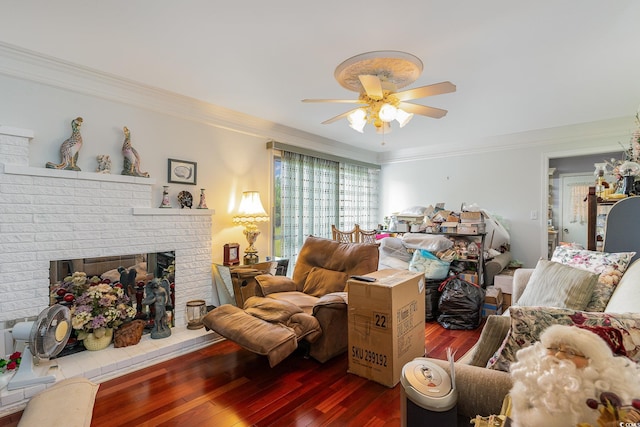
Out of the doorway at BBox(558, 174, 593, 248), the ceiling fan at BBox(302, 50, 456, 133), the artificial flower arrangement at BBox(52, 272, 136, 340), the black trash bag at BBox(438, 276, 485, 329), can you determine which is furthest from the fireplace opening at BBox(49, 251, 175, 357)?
the doorway at BBox(558, 174, 593, 248)

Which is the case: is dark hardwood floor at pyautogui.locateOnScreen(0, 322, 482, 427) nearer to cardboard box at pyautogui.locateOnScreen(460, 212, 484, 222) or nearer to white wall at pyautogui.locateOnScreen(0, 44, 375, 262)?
white wall at pyautogui.locateOnScreen(0, 44, 375, 262)

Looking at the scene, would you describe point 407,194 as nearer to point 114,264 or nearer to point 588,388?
point 114,264

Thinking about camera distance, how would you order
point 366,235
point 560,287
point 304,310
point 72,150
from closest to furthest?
point 560,287
point 72,150
point 304,310
point 366,235

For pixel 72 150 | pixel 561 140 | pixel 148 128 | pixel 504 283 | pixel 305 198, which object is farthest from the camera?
pixel 305 198

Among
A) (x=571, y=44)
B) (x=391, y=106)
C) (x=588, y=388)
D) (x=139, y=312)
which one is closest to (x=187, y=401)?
(x=139, y=312)

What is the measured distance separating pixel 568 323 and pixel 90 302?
10.3 feet

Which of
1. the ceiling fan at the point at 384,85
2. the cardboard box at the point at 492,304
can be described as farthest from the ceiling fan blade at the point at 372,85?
the cardboard box at the point at 492,304

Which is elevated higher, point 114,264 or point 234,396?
point 114,264

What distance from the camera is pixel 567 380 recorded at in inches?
23.6

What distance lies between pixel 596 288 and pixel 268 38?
2679 mm

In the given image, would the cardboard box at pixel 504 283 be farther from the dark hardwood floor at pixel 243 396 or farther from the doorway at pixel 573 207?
the doorway at pixel 573 207

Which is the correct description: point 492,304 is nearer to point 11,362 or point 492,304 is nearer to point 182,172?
point 182,172

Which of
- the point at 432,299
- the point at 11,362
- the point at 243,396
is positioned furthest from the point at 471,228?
the point at 11,362

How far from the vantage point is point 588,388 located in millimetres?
585
